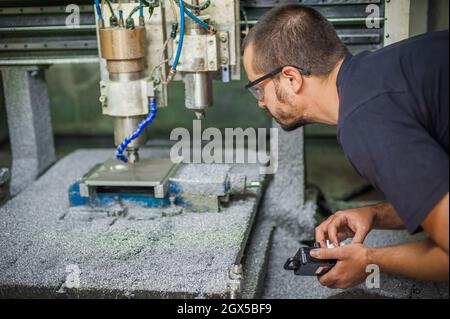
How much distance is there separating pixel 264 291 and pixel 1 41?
1.19 meters

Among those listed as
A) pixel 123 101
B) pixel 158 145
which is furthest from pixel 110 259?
pixel 158 145

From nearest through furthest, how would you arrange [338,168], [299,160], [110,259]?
1. [110,259]
2. [299,160]
3. [338,168]

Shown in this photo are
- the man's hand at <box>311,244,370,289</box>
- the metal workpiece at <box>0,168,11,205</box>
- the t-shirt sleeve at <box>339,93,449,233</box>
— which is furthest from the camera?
the metal workpiece at <box>0,168,11,205</box>

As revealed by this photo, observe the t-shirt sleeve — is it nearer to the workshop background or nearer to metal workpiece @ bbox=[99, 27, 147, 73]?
metal workpiece @ bbox=[99, 27, 147, 73]

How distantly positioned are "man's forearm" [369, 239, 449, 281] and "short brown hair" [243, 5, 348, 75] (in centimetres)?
45

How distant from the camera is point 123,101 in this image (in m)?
1.67

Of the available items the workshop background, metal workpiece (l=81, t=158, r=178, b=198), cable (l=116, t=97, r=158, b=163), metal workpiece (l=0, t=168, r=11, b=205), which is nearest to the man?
cable (l=116, t=97, r=158, b=163)

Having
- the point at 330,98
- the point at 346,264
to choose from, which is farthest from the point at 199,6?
the point at 346,264

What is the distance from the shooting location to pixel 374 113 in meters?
1.11

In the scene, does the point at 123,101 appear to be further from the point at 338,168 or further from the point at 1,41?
the point at 338,168

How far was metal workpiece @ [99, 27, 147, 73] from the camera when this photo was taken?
5.24 feet

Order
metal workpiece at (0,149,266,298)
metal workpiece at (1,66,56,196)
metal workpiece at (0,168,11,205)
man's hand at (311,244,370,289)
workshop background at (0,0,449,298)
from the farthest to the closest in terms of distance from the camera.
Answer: workshop background at (0,0,449,298) < metal workpiece at (1,66,56,196) < metal workpiece at (0,168,11,205) < metal workpiece at (0,149,266,298) < man's hand at (311,244,370,289)

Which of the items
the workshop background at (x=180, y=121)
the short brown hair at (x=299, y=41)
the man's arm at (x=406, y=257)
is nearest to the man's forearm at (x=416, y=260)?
the man's arm at (x=406, y=257)

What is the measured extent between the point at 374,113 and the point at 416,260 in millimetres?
329
